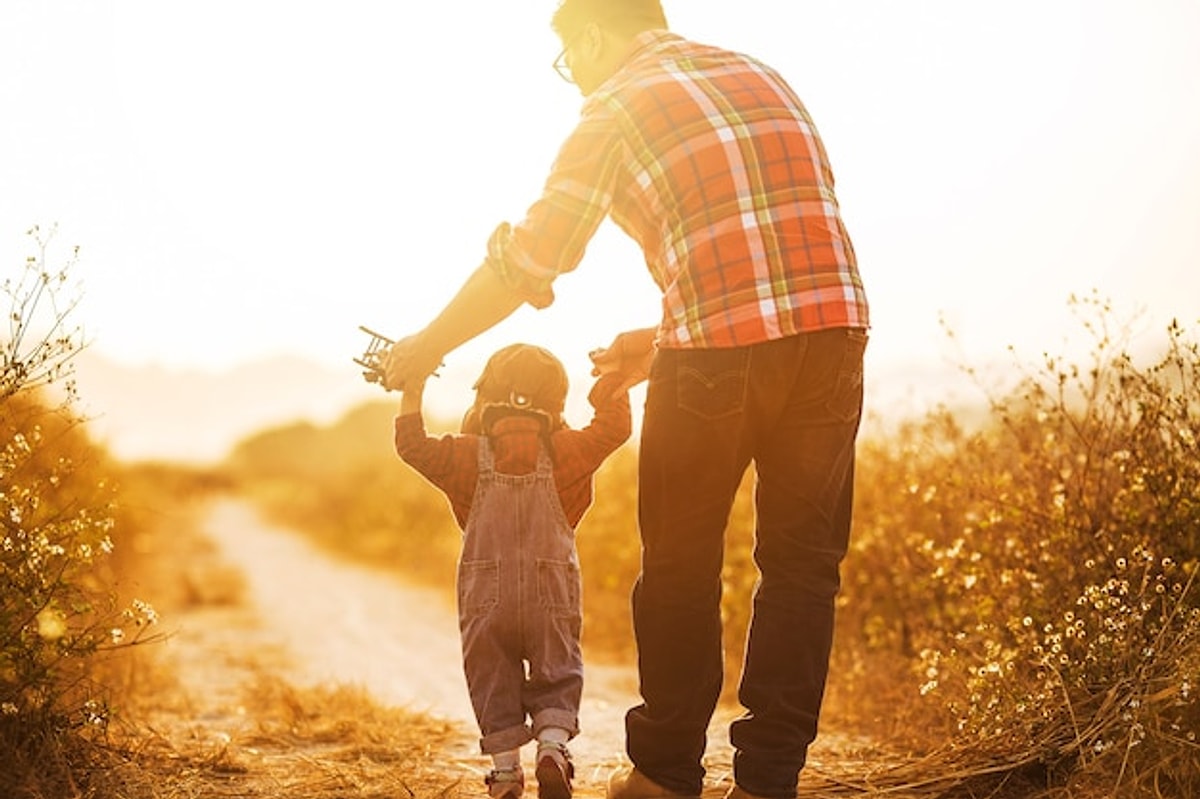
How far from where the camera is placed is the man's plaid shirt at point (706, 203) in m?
3.08

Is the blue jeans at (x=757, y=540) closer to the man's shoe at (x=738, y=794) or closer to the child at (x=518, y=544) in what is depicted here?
the man's shoe at (x=738, y=794)

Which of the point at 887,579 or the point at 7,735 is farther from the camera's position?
the point at 887,579

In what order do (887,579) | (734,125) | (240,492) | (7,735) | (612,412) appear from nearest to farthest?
(734,125) → (7,735) → (612,412) → (887,579) → (240,492)

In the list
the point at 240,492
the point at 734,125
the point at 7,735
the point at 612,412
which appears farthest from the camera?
the point at 240,492

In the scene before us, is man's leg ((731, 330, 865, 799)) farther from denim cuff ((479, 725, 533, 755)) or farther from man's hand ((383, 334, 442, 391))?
man's hand ((383, 334, 442, 391))

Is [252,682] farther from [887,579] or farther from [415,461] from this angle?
[415,461]

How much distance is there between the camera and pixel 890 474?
22.5 feet

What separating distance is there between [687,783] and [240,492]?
41549 mm

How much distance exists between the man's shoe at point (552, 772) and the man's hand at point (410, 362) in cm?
106

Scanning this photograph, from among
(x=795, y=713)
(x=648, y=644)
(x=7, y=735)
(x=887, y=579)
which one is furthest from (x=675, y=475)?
(x=887, y=579)

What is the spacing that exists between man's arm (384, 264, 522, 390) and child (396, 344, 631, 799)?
156 millimetres

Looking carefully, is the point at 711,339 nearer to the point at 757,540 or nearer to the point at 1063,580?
the point at 757,540

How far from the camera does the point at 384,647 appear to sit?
8.67 metres

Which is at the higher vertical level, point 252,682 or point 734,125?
point 734,125
